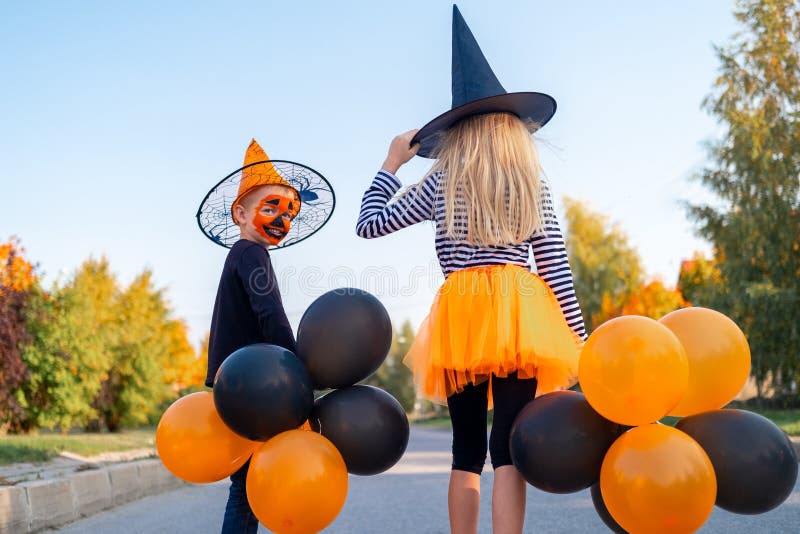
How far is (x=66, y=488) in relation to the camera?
485 centimetres

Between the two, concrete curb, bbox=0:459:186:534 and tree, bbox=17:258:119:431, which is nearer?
concrete curb, bbox=0:459:186:534

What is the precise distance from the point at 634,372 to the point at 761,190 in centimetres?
1781

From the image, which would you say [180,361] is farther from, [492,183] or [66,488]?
[492,183]

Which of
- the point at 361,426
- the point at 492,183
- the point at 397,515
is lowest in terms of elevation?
the point at 397,515

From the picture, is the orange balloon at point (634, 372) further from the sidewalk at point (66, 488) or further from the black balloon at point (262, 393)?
the sidewalk at point (66, 488)

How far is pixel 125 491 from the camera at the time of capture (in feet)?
19.7

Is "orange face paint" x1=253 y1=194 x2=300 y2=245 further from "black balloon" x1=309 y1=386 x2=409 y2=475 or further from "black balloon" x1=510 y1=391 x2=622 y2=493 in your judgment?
"black balloon" x1=510 y1=391 x2=622 y2=493

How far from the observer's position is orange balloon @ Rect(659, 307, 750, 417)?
2.51 meters

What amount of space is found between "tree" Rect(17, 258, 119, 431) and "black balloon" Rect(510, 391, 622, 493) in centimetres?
1409

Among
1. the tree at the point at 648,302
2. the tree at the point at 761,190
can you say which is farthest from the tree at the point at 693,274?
the tree at the point at 761,190

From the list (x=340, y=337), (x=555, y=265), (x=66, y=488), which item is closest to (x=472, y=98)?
(x=555, y=265)

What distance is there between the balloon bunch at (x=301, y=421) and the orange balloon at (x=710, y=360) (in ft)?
3.48

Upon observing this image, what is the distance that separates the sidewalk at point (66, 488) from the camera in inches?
164

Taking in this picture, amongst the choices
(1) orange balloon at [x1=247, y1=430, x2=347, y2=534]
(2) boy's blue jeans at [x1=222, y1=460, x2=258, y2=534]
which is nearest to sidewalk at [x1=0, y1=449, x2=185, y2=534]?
(2) boy's blue jeans at [x1=222, y1=460, x2=258, y2=534]
